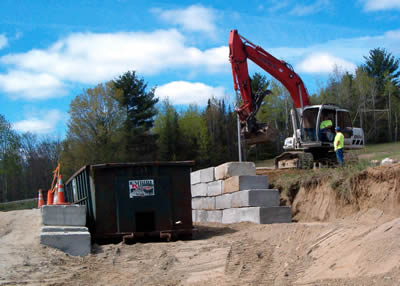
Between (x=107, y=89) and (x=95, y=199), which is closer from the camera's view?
(x=95, y=199)

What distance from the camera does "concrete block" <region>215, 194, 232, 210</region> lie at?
12.3 meters

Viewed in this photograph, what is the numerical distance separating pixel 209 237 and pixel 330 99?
44909 mm

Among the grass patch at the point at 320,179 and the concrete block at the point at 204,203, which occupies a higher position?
the grass patch at the point at 320,179

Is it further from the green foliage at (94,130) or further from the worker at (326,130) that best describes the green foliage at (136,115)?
the worker at (326,130)

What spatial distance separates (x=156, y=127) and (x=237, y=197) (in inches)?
1599

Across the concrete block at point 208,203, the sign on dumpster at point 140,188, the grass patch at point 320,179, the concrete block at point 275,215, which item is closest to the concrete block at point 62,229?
the sign on dumpster at point 140,188

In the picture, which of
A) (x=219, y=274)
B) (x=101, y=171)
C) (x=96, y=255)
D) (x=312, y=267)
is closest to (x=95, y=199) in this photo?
(x=101, y=171)

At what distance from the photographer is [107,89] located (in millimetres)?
45031

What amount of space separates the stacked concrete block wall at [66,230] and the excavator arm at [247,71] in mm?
10044

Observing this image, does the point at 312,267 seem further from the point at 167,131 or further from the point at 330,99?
the point at 330,99

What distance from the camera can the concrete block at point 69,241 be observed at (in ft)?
27.9

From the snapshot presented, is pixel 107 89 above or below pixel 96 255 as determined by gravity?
above

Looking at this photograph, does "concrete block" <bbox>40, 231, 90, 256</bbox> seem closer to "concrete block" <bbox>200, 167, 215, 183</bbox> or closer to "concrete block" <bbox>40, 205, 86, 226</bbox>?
"concrete block" <bbox>40, 205, 86, 226</bbox>

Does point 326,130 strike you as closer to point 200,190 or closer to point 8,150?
point 200,190
